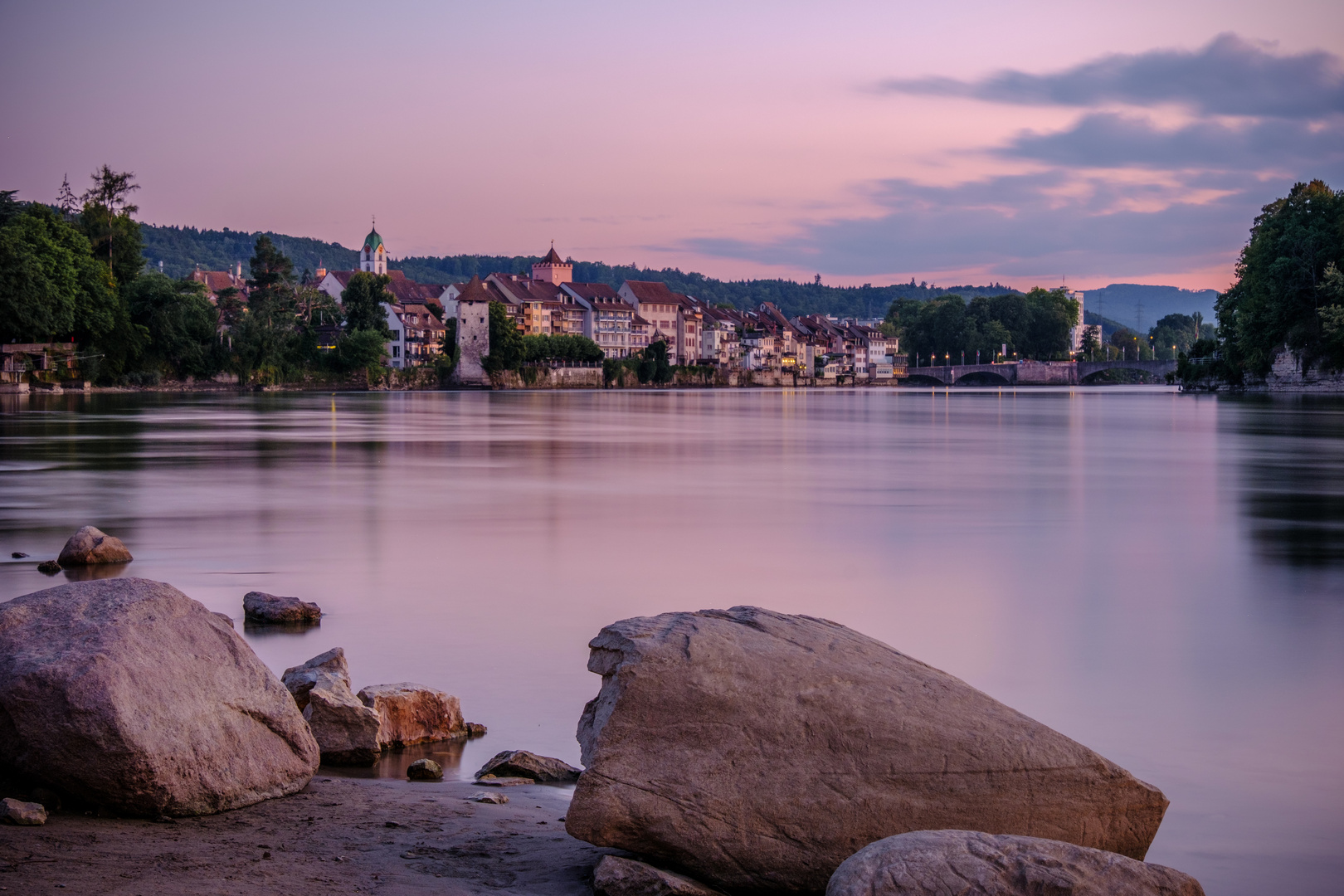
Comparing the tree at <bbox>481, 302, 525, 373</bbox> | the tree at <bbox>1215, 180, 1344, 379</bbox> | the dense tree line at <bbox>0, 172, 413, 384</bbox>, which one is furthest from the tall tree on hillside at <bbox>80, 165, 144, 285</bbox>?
the tree at <bbox>1215, 180, 1344, 379</bbox>

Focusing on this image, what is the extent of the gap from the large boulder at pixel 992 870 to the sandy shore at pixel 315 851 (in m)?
1.55

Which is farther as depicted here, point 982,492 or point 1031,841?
point 982,492

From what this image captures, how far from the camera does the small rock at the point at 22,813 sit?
6324mm

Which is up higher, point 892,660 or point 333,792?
point 892,660

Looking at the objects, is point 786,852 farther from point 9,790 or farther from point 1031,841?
point 9,790

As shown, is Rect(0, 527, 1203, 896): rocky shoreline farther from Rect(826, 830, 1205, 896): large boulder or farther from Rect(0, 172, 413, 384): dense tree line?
Rect(0, 172, 413, 384): dense tree line

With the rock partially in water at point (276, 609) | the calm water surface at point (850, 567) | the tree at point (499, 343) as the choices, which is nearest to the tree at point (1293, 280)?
the calm water surface at point (850, 567)

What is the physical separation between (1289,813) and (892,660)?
3012 mm

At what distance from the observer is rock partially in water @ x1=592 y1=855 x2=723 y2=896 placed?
5.84 metres

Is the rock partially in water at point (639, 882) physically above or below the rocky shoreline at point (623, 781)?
below

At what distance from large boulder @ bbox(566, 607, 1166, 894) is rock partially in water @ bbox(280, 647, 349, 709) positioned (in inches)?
117

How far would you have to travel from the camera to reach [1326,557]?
18.7 metres

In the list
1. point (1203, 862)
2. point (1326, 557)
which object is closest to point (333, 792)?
point (1203, 862)

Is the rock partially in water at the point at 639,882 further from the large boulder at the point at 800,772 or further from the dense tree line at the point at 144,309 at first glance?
the dense tree line at the point at 144,309
